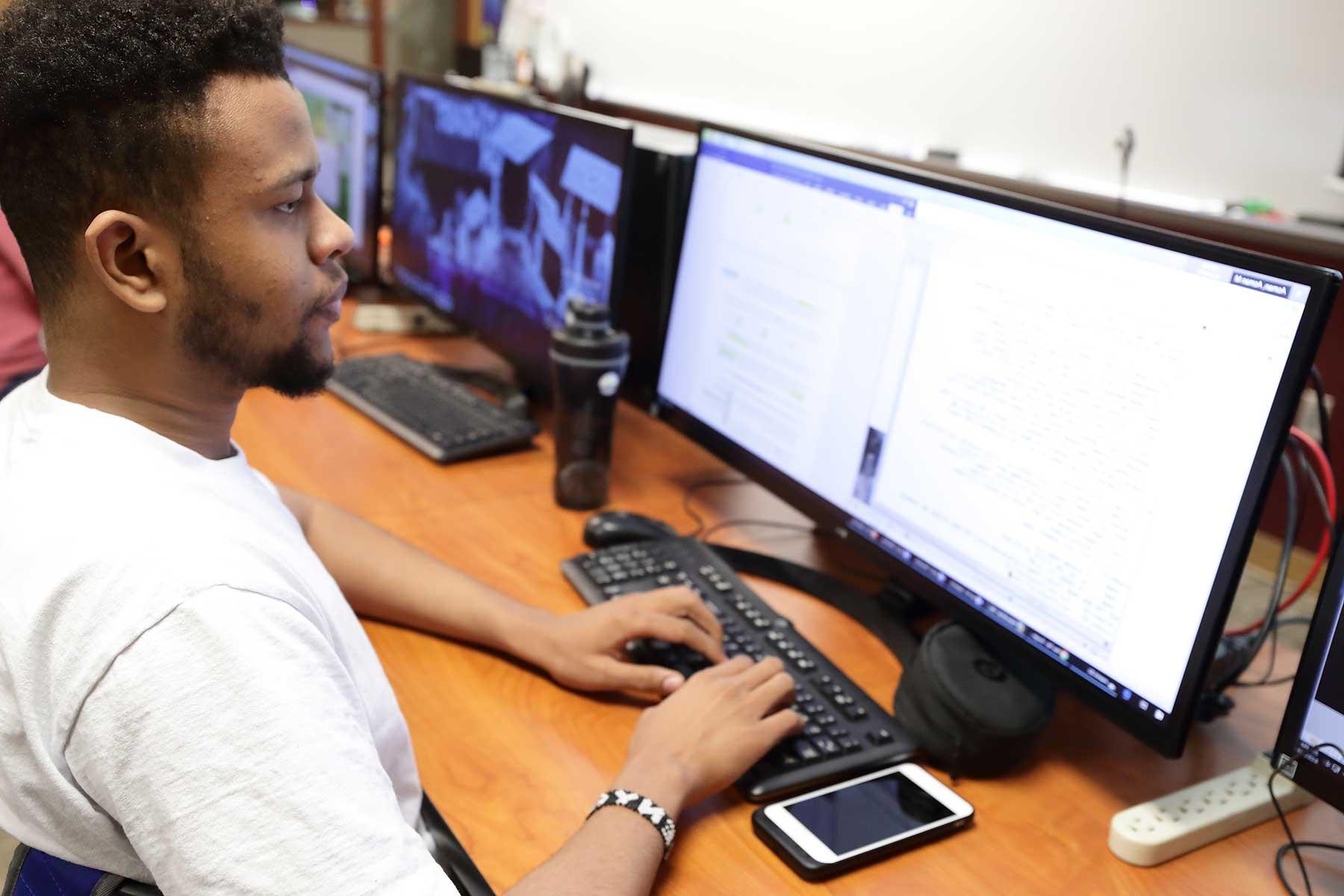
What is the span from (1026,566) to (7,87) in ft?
2.62

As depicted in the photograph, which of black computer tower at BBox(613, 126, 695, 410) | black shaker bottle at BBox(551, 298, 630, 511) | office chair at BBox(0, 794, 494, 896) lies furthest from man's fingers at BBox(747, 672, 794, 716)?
black computer tower at BBox(613, 126, 695, 410)

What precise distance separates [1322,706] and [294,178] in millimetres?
786

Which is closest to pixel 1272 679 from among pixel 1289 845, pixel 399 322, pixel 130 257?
pixel 1289 845

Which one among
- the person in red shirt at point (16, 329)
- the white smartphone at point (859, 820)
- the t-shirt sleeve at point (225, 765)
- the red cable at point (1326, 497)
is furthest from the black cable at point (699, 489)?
the person in red shirt at point (16, 329)

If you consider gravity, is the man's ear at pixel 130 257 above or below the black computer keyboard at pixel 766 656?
above

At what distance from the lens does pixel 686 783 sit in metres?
0.79

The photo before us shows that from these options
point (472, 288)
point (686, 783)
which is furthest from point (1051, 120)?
point (686, 783)

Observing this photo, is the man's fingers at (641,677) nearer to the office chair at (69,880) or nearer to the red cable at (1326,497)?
the office chair at (69,880)

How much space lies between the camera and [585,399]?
1.29m

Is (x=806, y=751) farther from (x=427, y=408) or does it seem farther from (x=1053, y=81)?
(x=1053, y=81)

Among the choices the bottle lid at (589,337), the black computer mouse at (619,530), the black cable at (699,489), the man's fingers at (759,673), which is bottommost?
the black cable at (699,489)

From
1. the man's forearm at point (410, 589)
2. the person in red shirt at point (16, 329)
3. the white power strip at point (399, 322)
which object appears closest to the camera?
the man's forearm at point (410, 589)

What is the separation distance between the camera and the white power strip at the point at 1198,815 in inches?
31.5

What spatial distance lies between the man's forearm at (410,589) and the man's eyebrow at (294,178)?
44 cm
